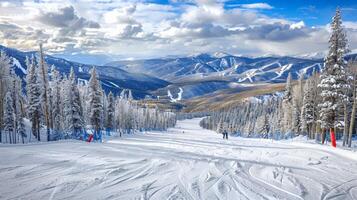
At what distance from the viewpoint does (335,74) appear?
36.4m

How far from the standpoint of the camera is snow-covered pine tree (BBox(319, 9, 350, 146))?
3572 centimetres

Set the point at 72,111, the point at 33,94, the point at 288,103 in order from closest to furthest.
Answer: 1. the point at 33,94
2. the point at 72,111
3. the point at 288,103

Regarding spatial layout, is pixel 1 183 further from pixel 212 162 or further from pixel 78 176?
pixel 212 162

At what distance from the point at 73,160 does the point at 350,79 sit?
3153cm

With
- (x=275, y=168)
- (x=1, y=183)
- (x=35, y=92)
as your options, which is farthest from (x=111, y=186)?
(x=35, y=92)

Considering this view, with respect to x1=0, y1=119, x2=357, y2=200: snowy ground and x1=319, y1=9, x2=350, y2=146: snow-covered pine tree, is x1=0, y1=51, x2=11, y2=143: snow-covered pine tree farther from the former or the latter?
x1=319, y1=9, x2=350, y2=146: snow-covered pine tree

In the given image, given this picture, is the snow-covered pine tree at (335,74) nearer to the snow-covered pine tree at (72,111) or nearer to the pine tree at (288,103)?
the snow-covered pine tree at (72,111)

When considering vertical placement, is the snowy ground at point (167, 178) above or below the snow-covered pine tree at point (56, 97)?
below

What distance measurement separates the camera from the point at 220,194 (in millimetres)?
13266

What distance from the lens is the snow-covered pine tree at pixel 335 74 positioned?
35.7 m

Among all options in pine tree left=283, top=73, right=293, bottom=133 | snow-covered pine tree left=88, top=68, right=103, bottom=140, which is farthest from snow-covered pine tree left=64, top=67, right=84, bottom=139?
pine tree left=283, top=73, right=293, bottom=133

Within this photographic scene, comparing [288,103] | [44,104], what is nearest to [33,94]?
[44,104]

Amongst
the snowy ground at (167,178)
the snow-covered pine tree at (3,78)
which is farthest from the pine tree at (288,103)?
the snow-covered pine tree at (3,78)

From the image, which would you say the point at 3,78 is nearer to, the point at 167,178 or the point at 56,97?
the point at 56,97
